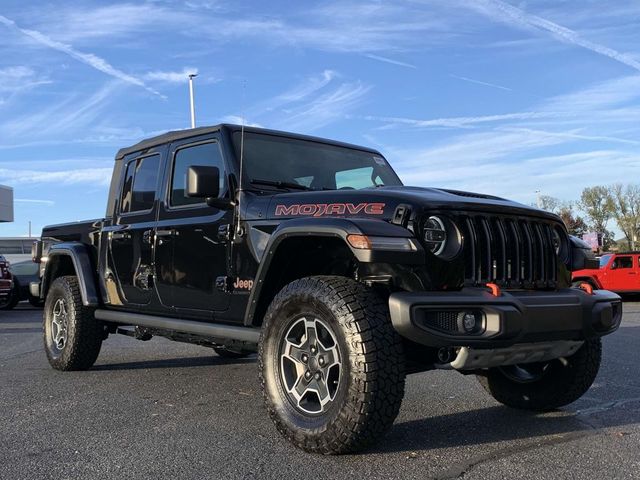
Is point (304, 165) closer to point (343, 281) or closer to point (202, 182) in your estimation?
point (202, 182)

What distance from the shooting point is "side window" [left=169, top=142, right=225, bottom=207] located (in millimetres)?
4883

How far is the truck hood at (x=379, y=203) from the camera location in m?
3.64

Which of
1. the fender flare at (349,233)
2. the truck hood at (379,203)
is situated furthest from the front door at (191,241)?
the fender flare at (349,233)

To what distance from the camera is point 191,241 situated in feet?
15.8

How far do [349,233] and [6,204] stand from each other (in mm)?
38973

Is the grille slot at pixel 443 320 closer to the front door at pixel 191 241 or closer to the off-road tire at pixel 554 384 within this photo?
the off-road tire at pixel 554 384

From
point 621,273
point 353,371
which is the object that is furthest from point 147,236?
point 621,273

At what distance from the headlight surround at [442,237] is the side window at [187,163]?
1800 mm

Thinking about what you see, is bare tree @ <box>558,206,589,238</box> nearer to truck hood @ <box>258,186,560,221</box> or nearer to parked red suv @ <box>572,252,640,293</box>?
parked red suv @ <box>572,252,640,293</box>

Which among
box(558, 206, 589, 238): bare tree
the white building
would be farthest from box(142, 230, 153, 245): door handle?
box(558, 206, 589, 238): bare tree

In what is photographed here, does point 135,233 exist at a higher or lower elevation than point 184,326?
higher

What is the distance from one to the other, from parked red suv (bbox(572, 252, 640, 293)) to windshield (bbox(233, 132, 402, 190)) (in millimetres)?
15573

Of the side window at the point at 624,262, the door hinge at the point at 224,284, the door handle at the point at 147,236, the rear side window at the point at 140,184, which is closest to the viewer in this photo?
the door hinge at the point at 224,284

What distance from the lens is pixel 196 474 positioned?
10.6 feet
